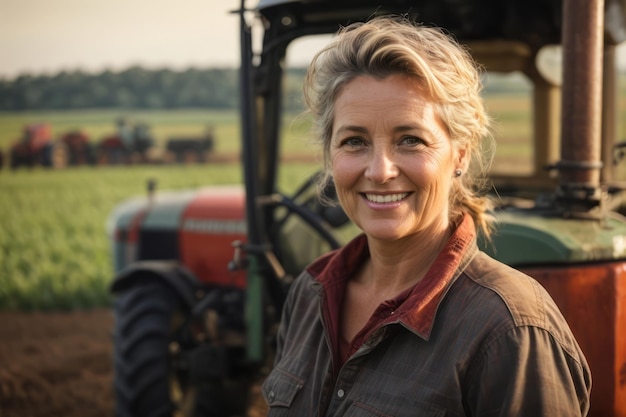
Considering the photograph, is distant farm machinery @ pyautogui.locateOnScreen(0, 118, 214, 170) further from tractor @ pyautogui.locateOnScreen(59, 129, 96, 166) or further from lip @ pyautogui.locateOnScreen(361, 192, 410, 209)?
lip @ pyautogui.locateOnScreen(361, 192, 410, 209)

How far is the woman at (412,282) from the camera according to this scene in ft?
4.64

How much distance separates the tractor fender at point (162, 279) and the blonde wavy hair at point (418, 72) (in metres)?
2.64

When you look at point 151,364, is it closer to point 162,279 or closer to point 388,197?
point 162,279

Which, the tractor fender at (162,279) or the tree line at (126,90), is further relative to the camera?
the tree line at (126,90)

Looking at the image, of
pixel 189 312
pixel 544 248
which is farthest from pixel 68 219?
pixel 544 248

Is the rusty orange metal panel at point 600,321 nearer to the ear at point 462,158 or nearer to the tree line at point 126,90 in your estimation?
the ear at point 462,158

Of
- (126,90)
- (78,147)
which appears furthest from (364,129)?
(78,147)

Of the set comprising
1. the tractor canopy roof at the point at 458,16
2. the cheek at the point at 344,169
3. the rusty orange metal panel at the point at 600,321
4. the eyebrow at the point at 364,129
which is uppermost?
the tractor canopy roof at the point at 458,16

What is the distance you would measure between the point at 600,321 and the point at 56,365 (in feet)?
16.6

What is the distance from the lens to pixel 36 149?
719 inches

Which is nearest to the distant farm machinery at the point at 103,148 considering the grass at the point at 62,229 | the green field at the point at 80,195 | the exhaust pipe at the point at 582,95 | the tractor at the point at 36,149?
the tractor at the point at 36,149

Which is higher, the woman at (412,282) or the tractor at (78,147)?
the woman at (412,282)

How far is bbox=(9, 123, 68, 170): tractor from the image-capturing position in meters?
17.9

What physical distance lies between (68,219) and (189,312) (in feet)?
26.0
